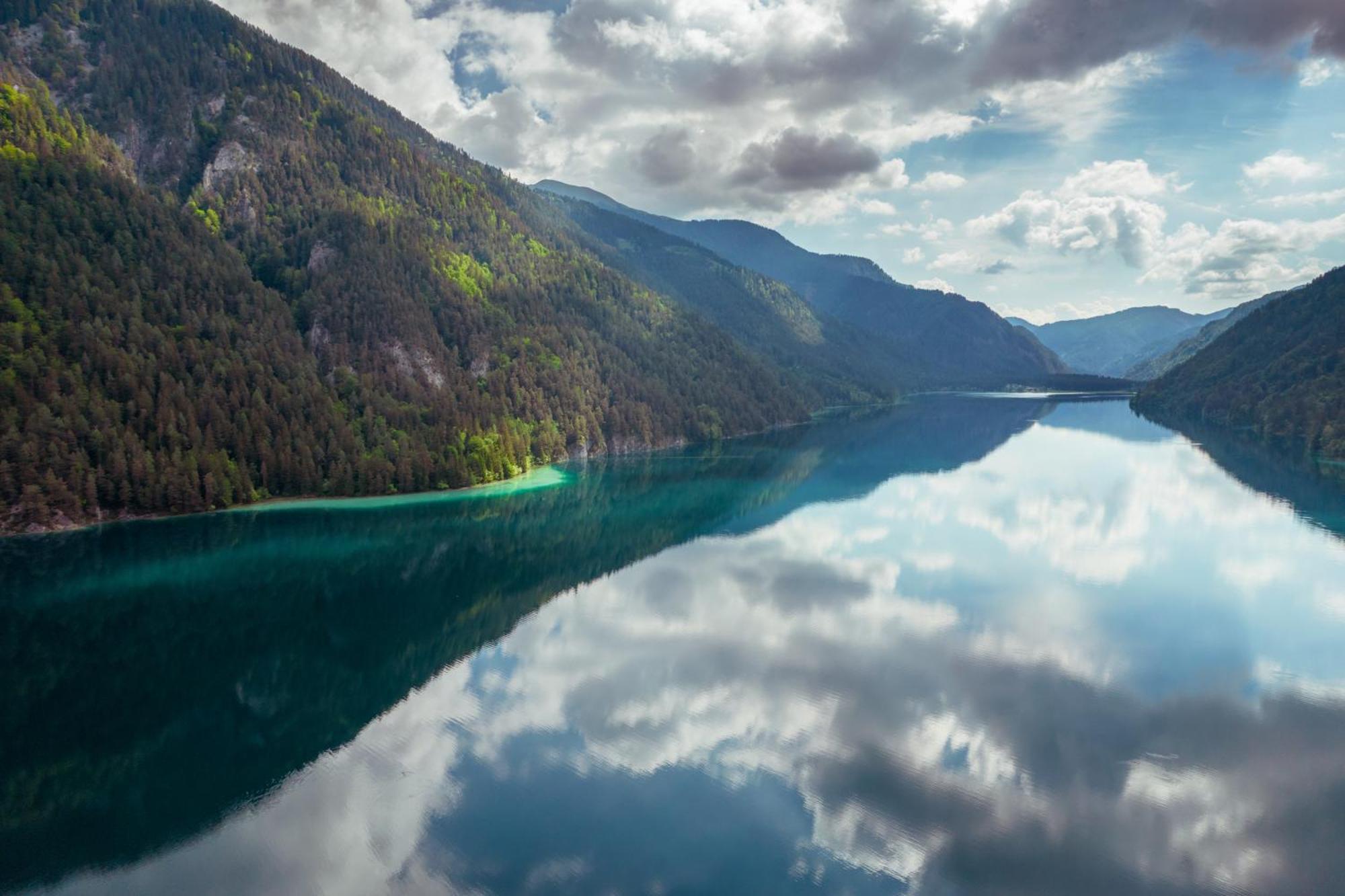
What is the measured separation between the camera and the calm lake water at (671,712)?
2933 cm

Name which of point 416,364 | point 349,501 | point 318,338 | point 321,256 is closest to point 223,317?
point 318,338

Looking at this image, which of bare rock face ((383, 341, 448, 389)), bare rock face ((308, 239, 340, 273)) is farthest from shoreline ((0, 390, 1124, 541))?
bare rock face ((308, 239, 340, 273))

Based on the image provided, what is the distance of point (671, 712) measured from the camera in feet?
141

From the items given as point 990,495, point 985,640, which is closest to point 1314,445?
point 990,495

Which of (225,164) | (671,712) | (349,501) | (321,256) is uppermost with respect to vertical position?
(225,164)

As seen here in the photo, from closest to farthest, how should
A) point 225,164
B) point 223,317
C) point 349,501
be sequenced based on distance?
point 349,501
point 223,317
point 225,164

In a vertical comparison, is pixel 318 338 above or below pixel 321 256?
below

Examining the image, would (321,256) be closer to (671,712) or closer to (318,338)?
(318,338)

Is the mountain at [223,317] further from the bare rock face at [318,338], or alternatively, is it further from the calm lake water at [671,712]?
the calm lake water at [671,712]

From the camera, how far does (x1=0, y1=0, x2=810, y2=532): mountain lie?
92.9 meters

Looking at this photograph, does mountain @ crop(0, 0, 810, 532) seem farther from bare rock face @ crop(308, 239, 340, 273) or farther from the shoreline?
the shoreline

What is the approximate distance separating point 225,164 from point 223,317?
73286 mm

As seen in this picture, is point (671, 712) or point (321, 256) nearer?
point (671, 712)

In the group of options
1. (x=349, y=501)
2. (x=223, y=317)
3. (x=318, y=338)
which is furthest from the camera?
(x=318, y=338)
